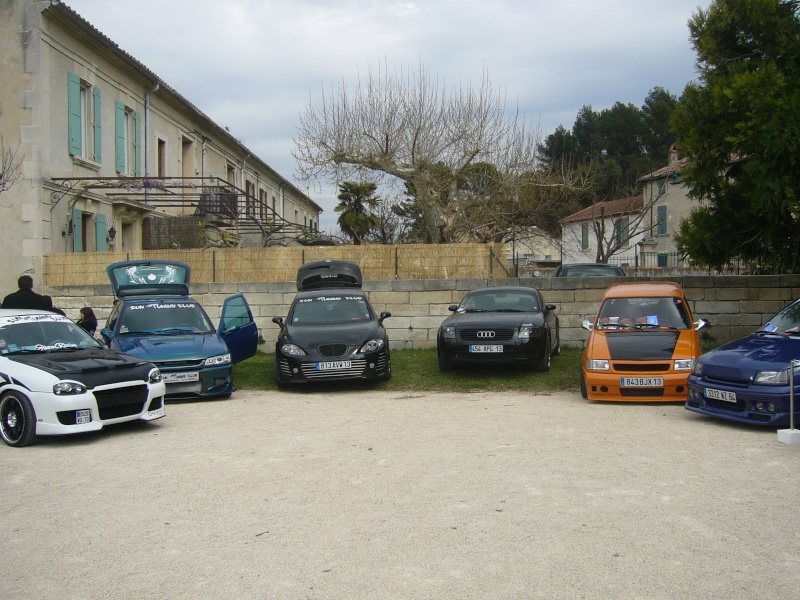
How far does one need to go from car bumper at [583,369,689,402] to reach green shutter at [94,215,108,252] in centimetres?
1718

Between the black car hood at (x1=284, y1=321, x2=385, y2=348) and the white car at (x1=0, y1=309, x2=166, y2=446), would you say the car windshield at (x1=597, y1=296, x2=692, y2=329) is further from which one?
the white car at (x1=0, y1=309, x2=166, y2=446)

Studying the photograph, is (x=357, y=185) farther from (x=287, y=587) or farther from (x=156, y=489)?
(x=287, y=587)

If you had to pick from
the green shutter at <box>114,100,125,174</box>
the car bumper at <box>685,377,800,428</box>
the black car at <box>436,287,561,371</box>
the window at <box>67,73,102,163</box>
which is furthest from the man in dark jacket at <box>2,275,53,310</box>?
the green shutter at <box>114,100,125,174</box>

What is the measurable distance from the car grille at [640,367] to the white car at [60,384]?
6.27 metres

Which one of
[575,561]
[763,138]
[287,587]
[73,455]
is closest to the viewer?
[287,587]

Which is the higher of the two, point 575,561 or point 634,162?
point 634,162

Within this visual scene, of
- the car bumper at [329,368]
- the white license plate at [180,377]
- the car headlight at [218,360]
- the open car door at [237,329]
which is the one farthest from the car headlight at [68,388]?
the open car door at [237,329]

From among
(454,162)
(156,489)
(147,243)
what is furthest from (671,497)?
(147,243)

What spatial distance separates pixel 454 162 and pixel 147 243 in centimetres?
1091

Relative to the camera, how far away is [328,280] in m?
17.2

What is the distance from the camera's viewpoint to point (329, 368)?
12.9 meters

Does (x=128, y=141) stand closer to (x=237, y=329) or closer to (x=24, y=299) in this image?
(x=24, y=299)

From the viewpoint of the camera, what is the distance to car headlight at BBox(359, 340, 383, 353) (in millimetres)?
13172

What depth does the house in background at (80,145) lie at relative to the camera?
2095 cm
